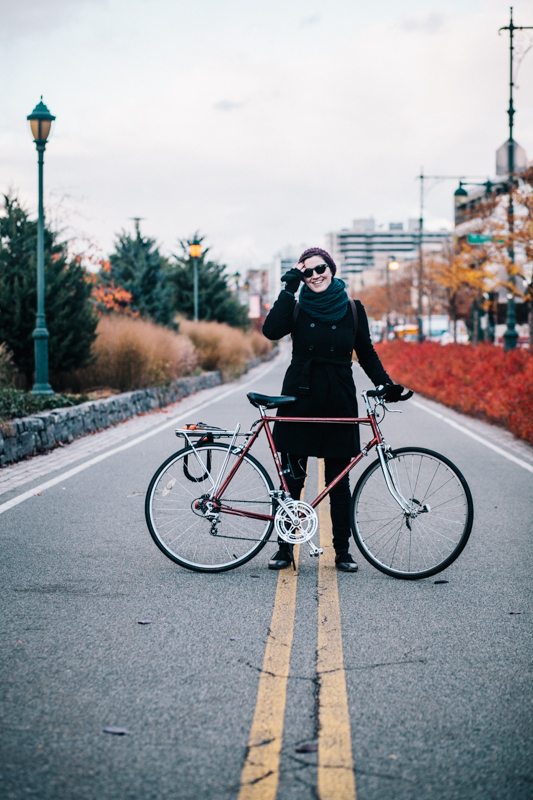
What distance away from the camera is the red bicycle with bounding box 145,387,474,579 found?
17.9 feet

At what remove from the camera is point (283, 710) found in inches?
139

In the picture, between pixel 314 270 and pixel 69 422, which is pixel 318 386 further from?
pixel 69 422

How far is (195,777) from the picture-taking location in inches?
117

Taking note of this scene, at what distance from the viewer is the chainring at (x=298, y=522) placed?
213 inches

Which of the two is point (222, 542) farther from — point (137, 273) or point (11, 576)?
point (137, 273)

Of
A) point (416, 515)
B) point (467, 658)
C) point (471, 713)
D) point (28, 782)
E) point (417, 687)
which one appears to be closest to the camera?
point (28, 782)

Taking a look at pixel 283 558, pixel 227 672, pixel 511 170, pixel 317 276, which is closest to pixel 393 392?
pixel 317 276

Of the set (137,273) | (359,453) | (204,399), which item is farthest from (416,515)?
(137,273)

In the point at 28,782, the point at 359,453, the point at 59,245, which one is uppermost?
the point at 59,245

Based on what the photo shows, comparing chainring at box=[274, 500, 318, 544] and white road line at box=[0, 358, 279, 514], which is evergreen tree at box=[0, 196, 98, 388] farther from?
chainring at box=[274, 500, 318, 544]

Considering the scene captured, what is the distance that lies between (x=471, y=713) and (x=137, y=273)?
35.7 metres

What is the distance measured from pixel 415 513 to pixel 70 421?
8.96m

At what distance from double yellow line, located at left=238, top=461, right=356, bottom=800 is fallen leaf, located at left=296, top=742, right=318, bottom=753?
2cm

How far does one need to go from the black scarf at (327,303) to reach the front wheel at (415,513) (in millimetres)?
978
